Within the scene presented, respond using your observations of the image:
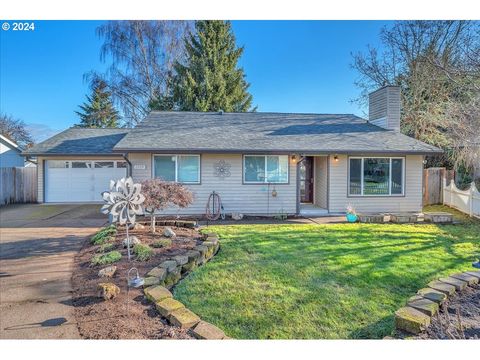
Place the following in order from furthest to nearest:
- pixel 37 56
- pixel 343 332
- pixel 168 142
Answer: pixel 168 142 → pixel 37 56 → pixel 343 332

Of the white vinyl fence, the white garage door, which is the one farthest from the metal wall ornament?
the white vinyl fence

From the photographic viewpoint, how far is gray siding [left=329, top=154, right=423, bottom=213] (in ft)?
32.2

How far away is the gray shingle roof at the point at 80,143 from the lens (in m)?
12.6

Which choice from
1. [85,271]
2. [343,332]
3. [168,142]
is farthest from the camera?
[168,142]

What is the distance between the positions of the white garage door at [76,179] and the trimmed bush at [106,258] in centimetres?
927

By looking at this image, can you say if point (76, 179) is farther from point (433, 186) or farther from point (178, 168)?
point (433, 186)

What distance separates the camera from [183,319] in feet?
9.18

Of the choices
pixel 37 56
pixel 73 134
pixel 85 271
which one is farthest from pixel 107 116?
pixel 85 271

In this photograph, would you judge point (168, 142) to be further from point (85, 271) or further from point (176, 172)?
point (85, 271)

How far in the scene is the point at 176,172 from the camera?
9.53 metres

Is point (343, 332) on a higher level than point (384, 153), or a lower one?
lower

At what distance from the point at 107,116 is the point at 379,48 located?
1999 cm

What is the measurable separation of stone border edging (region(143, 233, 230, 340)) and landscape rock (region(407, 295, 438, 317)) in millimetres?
1939

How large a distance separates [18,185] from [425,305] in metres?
16.0
